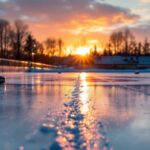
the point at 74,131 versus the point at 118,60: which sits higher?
the point at 118,60

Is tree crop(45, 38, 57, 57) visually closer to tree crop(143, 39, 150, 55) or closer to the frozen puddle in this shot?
tree crop(143, 39, 150, 55)

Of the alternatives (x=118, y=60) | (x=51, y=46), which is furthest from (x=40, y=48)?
(x=118, y=60)

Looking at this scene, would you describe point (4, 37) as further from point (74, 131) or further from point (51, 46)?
point (74, 131)

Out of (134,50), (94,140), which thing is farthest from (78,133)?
(134,50)

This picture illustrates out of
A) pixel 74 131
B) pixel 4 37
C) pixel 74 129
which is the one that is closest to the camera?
pixel 74 131

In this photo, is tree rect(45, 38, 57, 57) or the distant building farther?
tree rect(45, 38, 57, 57)

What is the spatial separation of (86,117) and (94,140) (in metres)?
1.68

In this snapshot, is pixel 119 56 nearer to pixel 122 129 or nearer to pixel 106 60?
pixel 106 60

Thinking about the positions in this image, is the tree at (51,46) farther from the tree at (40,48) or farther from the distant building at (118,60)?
the distant building at (118,60)

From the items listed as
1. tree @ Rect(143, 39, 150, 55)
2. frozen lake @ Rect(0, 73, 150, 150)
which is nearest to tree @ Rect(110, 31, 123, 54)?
tree @ Rect(143, 39, 150, 55)

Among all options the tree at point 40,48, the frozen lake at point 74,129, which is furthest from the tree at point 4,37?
the frozen lake at point 74,129

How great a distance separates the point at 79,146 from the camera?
10.6 ft

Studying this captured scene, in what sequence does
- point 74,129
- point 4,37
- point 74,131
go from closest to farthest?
point 74,131 < point 74,129 < point 4,37

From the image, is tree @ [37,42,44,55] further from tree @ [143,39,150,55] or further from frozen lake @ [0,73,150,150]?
frozen lake @ [0,73,150,150]
